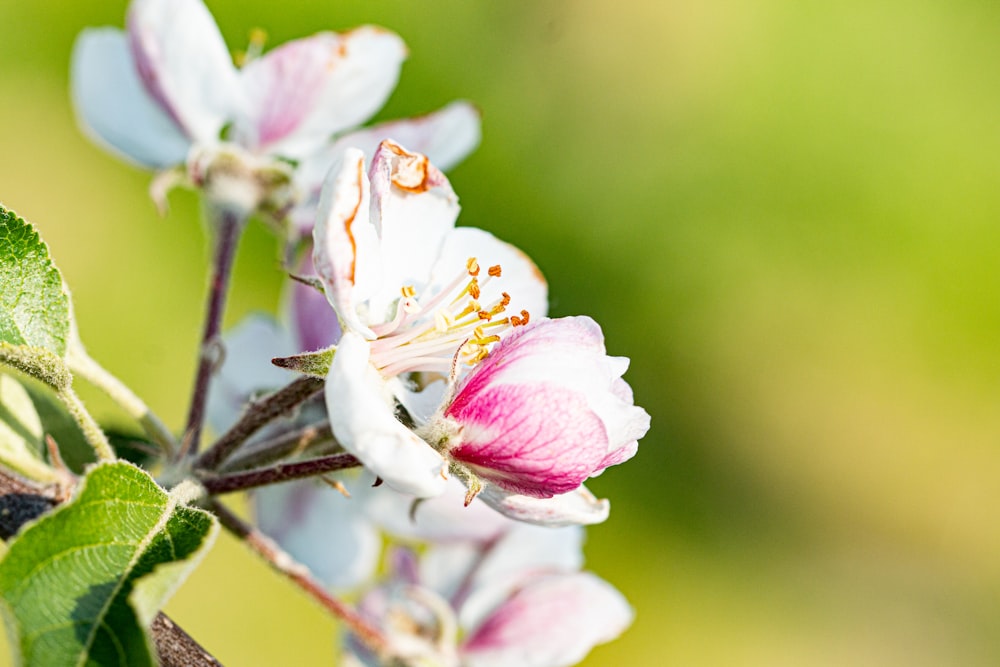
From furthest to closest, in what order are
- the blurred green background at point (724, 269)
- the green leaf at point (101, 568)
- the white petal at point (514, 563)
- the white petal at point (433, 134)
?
the blurred green background at point (724, 269), the white petal at point (514, 563), the white petal at point (433, 134), the green leaf at point (101, 568)

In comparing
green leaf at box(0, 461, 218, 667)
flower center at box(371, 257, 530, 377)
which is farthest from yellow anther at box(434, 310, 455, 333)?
green leaf at box(0, 461, 218, 667)

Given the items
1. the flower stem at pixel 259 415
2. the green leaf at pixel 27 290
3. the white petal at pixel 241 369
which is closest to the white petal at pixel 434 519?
the white petal at pixel 241 369

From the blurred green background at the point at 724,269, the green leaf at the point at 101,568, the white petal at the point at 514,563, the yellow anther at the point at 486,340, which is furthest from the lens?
the blurred green background at the point at 724,269

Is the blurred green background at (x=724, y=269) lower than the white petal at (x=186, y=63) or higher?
higher

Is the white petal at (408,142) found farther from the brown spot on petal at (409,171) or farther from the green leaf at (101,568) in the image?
the green leaf at (101,568)

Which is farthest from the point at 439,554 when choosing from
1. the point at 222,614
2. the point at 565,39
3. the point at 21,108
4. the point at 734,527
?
the point at 565,39

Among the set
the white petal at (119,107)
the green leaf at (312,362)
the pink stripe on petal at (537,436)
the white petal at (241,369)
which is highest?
the white petal at (119,107)
